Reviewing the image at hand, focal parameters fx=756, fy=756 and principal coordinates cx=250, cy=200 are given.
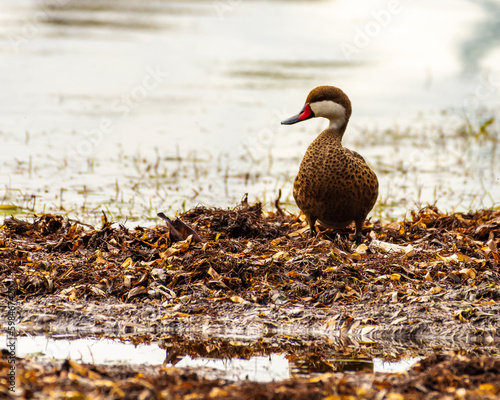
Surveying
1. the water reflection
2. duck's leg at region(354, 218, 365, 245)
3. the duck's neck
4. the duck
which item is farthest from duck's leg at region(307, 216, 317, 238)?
the water reflection

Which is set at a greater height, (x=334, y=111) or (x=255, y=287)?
(x=334, y=111)

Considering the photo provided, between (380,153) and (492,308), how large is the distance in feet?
19.8

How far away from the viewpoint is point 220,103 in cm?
1398

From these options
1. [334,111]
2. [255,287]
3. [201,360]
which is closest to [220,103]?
[334,111]

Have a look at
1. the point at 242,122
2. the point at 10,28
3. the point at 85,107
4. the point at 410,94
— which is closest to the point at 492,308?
the point at 242,122

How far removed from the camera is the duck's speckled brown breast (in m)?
6.29

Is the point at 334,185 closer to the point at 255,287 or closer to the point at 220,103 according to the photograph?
the point at 255,287

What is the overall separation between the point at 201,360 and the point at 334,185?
2.46m

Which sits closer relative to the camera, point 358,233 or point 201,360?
point 201,360

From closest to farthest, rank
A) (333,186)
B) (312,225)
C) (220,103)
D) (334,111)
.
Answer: (333,186) < (312,225) < (334,111) < (220,103)

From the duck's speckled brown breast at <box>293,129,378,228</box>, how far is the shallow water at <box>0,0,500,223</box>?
1601 mm

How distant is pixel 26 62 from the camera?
1702 centimetres

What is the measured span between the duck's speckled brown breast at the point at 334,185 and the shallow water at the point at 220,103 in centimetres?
160

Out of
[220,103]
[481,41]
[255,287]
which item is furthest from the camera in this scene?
[481,41]
